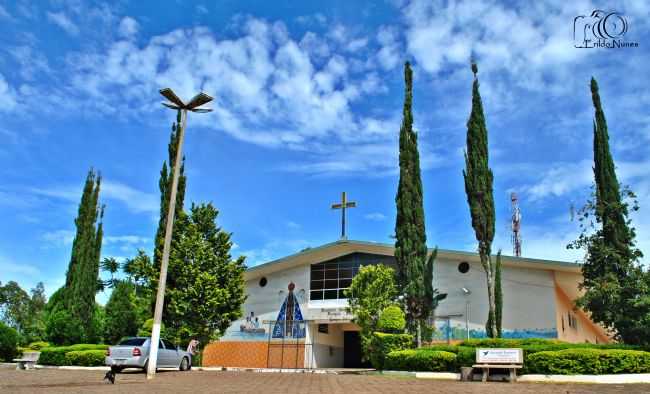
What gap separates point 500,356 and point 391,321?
6.01 metres

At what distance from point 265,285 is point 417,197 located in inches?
454

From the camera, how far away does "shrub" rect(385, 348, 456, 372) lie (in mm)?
18531

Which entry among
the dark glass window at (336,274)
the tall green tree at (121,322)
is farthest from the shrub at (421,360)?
the tall green tree at (121,322)

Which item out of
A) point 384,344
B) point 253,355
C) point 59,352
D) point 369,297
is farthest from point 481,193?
point 59,352

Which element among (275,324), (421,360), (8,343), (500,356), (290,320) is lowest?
(8,343)

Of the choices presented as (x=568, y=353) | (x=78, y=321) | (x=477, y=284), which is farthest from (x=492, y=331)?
(x=78, y=321)

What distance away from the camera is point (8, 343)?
1204 inches

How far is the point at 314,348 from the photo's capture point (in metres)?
29.7

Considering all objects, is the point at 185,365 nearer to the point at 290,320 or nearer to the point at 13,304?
the point at 290,320

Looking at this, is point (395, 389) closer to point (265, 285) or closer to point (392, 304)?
point (392, 304)

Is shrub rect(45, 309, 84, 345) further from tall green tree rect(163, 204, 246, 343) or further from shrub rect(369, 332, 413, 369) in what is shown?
shrub rect(369, 332, 413, 369)

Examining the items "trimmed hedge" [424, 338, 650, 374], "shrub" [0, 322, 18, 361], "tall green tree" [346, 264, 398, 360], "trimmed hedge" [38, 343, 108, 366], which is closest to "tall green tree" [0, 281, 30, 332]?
"shrub" [0, 322, 18, 361]

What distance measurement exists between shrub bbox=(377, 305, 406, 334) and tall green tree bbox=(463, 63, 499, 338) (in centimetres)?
347

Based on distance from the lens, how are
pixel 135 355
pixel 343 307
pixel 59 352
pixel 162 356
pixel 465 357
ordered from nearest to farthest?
1. pixel 465 357
2. pixel 135 355
3. pixel 162 356
4. pixel 59 352
5. pixel 343 307
